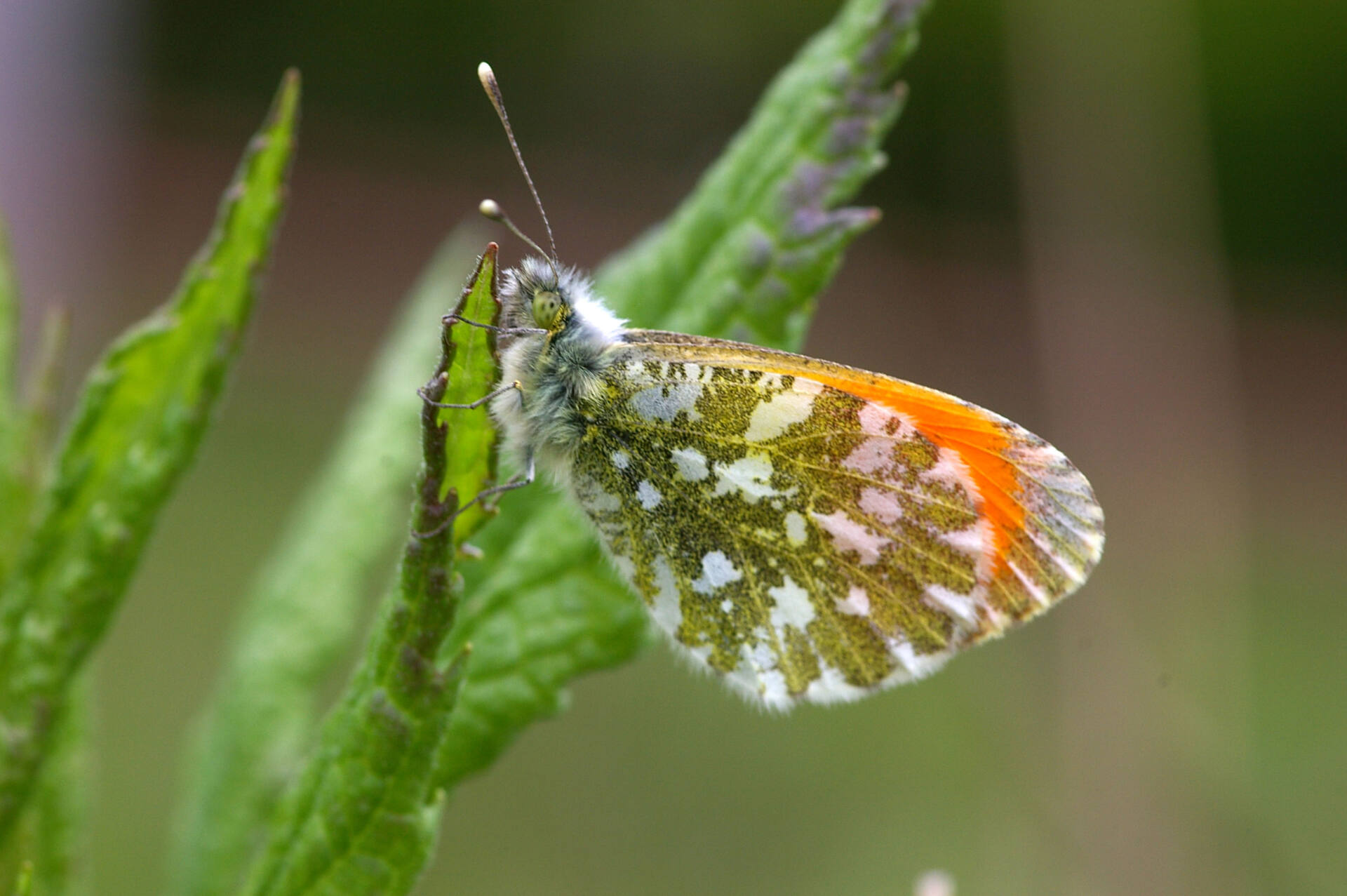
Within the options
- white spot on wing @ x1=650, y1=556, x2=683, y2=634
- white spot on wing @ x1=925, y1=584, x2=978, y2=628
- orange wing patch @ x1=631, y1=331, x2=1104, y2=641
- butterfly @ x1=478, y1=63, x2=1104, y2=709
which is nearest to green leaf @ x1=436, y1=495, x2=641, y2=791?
white spot on wing @ x1=650, y1=556, x2=683, y2=634

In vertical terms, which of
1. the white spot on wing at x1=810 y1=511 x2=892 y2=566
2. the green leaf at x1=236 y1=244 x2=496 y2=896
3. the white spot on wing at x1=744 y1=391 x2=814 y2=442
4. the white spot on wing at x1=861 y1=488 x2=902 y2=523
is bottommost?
the green leaf at x1=236 y1=244 x2=496 y2=896

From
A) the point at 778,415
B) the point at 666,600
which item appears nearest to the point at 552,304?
the point at 778,415

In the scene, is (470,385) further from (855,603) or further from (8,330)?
(855,603)

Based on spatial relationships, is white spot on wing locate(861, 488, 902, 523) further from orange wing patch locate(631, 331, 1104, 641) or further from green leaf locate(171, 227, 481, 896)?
green leaf locate(171, 227, 481, 896)

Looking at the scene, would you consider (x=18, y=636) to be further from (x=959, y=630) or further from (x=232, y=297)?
(x=959, y=630)

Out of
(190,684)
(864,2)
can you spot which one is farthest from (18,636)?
(190,684)

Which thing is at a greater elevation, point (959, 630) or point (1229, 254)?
point (1229, 254)

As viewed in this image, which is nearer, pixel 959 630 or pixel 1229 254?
pixel 959 630
